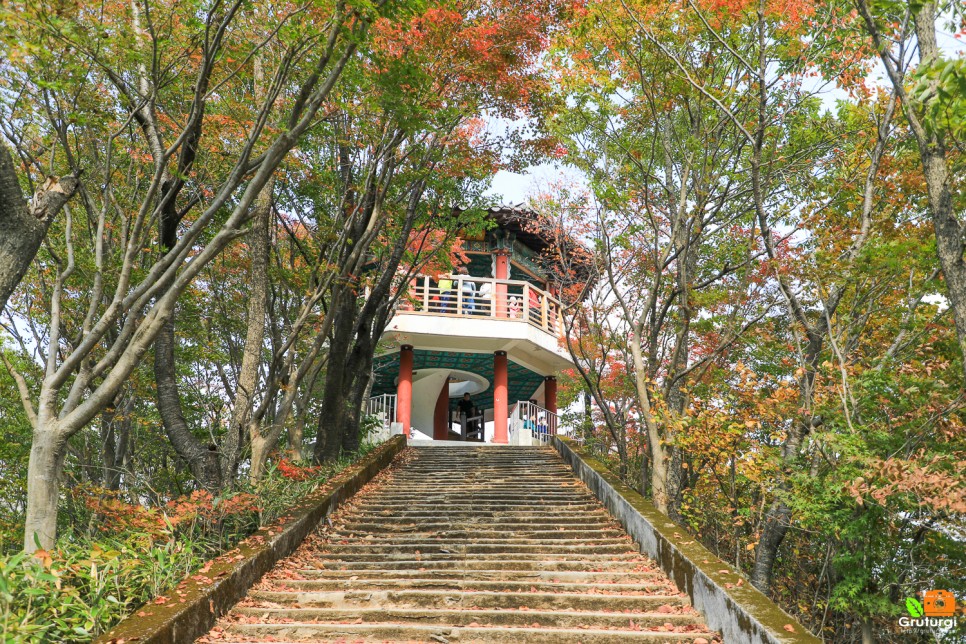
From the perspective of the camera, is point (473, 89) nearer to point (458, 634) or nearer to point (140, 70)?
point (140, 70)

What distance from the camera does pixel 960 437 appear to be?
6.24 m

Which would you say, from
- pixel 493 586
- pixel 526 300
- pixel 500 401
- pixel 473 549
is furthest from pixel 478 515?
pixel 526 300

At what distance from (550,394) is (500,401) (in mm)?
2785

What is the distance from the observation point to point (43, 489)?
14.9ft

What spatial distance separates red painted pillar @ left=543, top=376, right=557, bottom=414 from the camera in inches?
773

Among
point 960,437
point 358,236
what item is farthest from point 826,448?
point 358,236

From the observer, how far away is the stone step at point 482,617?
5.18m

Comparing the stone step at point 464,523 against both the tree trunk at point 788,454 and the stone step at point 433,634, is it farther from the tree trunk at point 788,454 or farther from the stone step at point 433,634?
the stone step at point 433,634

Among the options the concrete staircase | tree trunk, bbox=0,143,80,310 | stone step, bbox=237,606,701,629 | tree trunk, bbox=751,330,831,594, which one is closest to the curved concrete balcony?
the concrete staircase

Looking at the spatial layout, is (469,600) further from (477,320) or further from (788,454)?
(477,320)

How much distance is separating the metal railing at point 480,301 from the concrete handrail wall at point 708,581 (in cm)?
925

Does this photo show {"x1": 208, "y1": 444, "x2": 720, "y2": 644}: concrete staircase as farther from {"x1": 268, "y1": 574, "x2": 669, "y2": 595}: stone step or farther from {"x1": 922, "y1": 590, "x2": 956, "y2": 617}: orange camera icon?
{"x1": 922, "y1": 590, "x2": 956, "y2": 617}: orange camera icon

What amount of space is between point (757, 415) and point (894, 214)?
287 cm

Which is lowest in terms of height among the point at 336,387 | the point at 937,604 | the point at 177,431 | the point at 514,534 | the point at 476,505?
the point at 937,604
